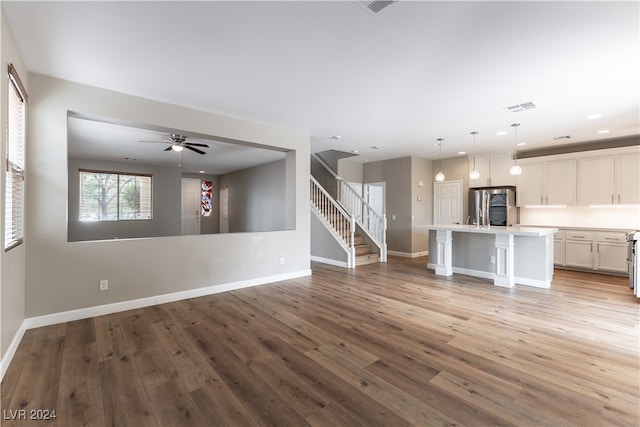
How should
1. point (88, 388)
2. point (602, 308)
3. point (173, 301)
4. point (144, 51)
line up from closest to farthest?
point (88, 388) → point (144, 51) → point (602, 308) → point (173, 301)

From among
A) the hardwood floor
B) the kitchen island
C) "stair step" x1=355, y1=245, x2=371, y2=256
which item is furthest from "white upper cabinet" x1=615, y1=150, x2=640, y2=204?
"stair step" x1=355, y1=245, x2=371, y2=256

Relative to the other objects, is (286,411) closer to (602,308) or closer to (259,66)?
(259,66)

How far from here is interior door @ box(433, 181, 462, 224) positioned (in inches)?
310

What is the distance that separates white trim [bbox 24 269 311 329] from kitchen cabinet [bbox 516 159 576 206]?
5785 mm

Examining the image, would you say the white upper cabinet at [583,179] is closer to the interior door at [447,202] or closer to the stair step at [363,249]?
the interior door at [447,202]

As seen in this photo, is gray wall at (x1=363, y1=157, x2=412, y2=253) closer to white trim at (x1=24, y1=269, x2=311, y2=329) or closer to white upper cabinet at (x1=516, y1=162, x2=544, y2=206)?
white upper cabinet at (x1=516, y1=162, x2=544, y2=206)

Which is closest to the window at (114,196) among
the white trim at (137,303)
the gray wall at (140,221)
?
the gray wall at (140,221)

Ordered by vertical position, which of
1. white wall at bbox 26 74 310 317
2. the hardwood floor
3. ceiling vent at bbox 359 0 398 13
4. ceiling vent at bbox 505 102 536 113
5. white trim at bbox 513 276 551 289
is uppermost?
ceiling vent at bbox 359 0 398 13

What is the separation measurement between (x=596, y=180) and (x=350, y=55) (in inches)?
243

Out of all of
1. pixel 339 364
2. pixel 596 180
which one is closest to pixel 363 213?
pixel 596 180

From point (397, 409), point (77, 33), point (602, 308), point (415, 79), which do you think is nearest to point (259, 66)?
point (77, 33)

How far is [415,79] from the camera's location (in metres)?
3.30

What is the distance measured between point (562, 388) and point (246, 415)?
7.34ft

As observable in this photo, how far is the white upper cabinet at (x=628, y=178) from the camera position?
17.8ft
